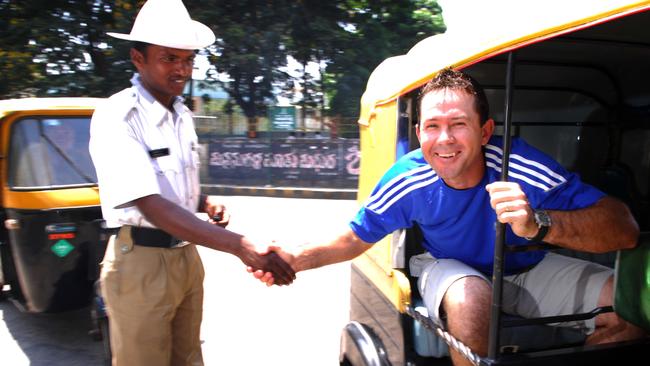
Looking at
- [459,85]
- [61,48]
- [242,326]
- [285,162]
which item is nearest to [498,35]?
[459,85]

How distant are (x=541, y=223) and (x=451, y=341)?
517mm

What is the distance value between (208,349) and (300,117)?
38.5 ft

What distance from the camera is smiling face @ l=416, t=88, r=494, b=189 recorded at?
1.97m

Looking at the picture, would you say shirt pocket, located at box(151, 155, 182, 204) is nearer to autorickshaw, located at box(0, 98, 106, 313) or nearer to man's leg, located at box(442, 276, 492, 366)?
man's leg, located at box(442, 276, 492, 366)

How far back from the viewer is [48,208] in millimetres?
4000

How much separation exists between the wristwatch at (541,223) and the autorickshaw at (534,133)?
6 centimetres

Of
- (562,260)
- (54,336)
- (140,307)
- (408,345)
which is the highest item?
(562,260)

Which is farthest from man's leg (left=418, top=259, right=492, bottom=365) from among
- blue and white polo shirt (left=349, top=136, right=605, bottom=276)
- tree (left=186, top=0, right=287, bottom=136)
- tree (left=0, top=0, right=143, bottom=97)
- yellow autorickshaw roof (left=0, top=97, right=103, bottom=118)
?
tree (left=0, top=0, right=143, bottom=97)

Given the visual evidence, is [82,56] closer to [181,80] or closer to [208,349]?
[208,349]

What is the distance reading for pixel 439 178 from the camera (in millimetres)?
2168

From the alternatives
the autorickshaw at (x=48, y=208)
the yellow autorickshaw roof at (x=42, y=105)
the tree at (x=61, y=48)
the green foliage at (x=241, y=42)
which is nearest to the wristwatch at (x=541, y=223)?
the autorickshaw at (x=48, y=208)

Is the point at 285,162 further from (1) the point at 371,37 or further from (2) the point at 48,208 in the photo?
(2) the point at 48,208

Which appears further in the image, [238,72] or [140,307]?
[238,72]

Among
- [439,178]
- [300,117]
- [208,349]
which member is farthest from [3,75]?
[439,178]
